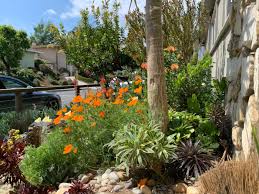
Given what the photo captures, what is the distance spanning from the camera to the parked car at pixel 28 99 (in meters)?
8.22

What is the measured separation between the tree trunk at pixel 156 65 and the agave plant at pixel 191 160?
0.49 m

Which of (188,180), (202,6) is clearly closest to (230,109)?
(188,180)

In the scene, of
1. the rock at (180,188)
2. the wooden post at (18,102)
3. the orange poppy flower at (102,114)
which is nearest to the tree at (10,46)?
the wooden post at (18,102)

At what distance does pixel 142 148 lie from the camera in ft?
11.5

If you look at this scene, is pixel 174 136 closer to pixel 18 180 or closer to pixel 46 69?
pixel 18 180

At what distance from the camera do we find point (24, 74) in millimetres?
36656

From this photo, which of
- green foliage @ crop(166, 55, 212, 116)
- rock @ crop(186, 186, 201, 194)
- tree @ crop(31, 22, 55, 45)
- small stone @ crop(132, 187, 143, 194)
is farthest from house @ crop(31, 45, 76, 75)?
rock @ crop(186, 186, 201, 194)

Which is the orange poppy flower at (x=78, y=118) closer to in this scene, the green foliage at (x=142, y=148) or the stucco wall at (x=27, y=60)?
the green foliage at (x=142, y=148)

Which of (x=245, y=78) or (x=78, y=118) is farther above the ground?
(x=245, y=78)

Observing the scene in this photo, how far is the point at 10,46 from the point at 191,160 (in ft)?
126

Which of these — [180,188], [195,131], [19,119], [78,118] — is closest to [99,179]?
[78,118]

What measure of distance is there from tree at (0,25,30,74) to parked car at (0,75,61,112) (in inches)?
1181

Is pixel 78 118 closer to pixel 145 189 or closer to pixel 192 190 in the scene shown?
pixel 145 189

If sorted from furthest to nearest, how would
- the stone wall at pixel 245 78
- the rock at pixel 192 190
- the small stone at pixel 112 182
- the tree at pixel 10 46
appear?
1. the tree at pixel 10 46
2. the small stone at pixel 112 182
3. the rock at pixel 192 190
4. the stone wall at pixel 245 78
